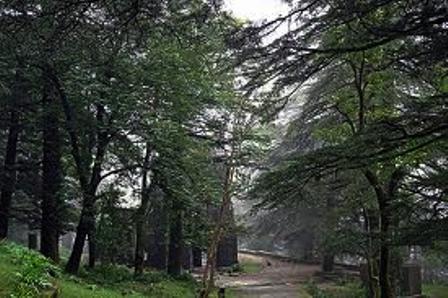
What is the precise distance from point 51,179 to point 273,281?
1214 centimetres

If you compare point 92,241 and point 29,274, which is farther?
point 92,241

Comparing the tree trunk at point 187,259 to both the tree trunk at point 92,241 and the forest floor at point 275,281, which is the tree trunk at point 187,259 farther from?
the tree trunk at point 92,241

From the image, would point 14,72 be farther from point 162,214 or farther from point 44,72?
point 162,214

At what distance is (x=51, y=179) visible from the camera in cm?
1666

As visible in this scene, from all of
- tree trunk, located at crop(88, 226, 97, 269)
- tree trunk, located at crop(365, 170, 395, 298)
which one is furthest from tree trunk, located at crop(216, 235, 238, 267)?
tree trunk, located at crop(365, 170, 395, 298)

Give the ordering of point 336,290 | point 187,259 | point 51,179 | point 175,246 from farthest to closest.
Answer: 1. point 187,259
2. point 175,246
3. point 336,290
4. point 51,179

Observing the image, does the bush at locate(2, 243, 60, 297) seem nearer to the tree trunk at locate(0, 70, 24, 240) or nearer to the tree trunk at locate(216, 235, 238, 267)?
the tree trunk at locate(0, 70, 24, 240)

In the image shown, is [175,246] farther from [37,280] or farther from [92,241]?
[37,280]

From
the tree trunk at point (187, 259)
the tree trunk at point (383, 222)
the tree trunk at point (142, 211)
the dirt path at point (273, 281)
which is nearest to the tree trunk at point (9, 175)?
the tree trunk at point (142, 211)

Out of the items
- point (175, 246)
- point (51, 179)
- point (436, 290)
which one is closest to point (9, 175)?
point (51, 179)

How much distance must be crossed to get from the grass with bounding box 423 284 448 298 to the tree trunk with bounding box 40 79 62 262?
14.4 m

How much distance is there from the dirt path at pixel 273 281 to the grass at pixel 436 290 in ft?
17.1

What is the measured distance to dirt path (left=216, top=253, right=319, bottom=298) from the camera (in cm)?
2095

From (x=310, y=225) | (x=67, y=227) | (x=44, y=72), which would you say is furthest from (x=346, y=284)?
(x=44, y=72)
